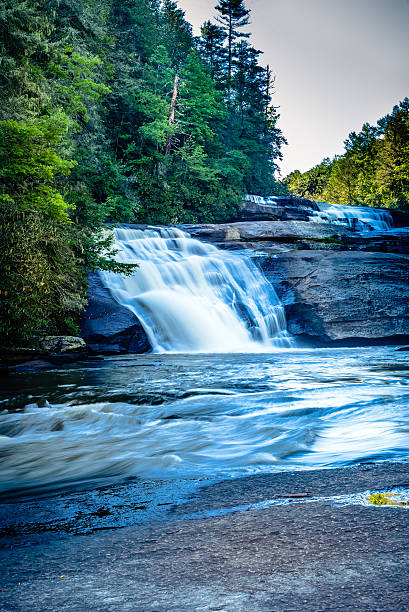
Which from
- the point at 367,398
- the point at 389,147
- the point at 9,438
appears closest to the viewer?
the point at 9,438

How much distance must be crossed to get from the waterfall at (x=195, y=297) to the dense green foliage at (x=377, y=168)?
35.8m

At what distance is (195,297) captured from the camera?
59.7ft

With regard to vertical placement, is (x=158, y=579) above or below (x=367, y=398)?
above

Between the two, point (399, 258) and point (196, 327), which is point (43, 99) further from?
point (399, 258)

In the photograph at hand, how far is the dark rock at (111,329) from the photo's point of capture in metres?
14.7

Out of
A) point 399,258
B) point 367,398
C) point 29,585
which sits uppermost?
point 399,258

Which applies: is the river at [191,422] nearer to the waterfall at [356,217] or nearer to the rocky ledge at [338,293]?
the rocky ledge at [338,293]

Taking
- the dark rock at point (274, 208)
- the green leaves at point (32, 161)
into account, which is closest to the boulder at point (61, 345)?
the green leaves at point (32, 161)

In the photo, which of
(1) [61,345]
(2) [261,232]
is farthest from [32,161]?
(2) [261,232]

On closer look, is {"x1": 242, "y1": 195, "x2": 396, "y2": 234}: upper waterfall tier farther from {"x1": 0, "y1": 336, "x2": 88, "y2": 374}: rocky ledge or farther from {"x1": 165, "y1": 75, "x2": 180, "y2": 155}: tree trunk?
{"x1": 0, "y1": 336, "x2": 88, "y2": 374}: rocky ledge

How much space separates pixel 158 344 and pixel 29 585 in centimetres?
1415

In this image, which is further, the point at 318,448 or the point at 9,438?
the point at 9,438

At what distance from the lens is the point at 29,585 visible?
1.79 metres

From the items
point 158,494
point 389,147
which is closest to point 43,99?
point 158,494
